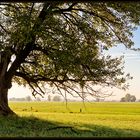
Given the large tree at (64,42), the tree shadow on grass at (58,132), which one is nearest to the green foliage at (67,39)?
the large tree at (64,42)

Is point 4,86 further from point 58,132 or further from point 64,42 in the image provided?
point 58,132

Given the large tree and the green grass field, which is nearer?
the green grass field

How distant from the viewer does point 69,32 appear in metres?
12.4

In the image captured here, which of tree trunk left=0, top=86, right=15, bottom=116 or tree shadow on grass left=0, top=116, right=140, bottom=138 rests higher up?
tree trunk left=0, top=86, right=15, bottom=116

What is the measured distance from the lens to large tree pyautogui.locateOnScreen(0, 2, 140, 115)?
36.8 ft

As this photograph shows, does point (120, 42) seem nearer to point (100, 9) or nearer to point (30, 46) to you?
point (100, 9)

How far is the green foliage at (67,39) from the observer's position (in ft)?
36.8

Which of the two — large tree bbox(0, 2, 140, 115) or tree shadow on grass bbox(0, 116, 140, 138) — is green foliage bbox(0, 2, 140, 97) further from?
tree shadow on grass bbox(0, 116, 140, 138)

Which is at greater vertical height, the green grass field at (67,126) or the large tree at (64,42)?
the large tree at (64,42)

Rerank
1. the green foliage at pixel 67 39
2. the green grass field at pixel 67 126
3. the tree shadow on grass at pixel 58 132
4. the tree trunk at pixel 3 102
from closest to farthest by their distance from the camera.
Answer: the tree shadow on grass at pixel 58 132 < the green grass field at pixel 67 126 < the green foliage at pixel 67 39 < the tree trunk at pixel 3 102

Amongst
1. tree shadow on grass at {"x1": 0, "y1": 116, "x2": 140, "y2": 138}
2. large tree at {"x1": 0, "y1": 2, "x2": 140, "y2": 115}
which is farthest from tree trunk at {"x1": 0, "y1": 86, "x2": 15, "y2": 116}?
tree shadow on grass at {"x1": 0, "y1": 116, "x2": 140, "y2": 138}

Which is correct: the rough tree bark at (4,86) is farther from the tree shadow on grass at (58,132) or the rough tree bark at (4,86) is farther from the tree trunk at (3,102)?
the tree shadow on grass at (58,132)

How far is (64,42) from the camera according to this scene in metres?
11.9

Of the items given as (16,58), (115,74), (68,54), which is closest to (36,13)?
(68,54)
